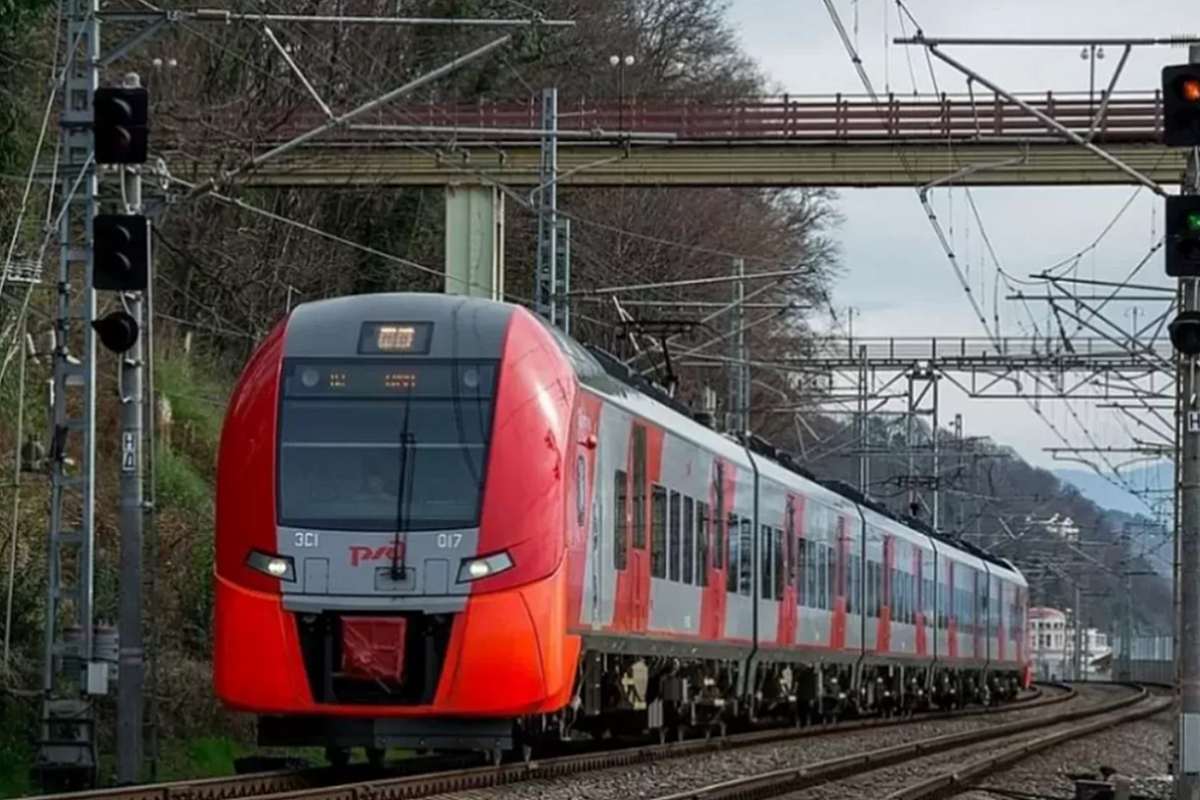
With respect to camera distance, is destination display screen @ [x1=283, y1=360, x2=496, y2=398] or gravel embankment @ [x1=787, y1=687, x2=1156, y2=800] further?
gravel embankment @ [x1=787, y1=687, x2=1156, y2=800]

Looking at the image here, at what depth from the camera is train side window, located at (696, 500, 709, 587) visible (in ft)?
79.9

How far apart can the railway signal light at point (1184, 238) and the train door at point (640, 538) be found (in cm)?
457

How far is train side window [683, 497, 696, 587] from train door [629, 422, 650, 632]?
1769 mm

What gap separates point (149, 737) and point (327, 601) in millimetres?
4081

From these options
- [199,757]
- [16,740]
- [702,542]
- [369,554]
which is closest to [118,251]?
[369,554]

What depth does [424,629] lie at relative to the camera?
692 inches

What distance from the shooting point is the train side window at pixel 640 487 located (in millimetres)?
21375

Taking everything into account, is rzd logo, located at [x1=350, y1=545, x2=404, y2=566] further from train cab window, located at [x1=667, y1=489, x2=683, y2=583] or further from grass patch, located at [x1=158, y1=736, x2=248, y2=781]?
train cab window, located at [x1=667, y1=489, x2=683, y2=583]

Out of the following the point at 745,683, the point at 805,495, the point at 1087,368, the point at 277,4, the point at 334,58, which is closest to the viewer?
the point at 745,683

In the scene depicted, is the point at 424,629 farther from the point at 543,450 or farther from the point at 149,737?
the point at 149,737

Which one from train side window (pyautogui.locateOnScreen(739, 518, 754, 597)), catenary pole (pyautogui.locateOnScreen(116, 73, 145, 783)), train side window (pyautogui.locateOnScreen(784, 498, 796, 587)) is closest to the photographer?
catenary pole (pyautogui.locateOnScreen(116, 73, 145, 783))

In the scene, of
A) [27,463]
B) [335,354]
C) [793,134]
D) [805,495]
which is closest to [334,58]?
[793,134]

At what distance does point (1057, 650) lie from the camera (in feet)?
606

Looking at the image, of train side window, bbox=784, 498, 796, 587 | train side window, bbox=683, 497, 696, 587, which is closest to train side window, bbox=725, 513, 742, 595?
train side window, bbox=683, 497, 696, 587
